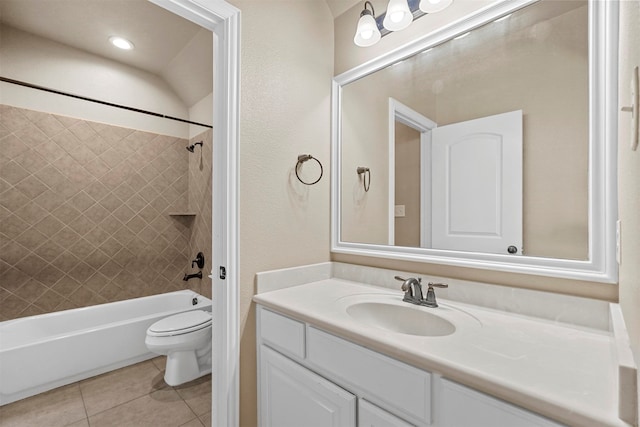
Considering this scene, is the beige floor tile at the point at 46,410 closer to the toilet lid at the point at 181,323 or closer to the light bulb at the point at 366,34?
the toilet lid at the point at 181,323

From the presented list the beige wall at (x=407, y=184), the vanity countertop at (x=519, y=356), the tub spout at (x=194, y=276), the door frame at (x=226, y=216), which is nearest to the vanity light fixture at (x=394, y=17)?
the beige wall at (x=407, y=184)

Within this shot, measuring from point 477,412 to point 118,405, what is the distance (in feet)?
6.88

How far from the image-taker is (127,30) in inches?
87.9

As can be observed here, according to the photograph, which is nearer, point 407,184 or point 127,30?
point 407,184

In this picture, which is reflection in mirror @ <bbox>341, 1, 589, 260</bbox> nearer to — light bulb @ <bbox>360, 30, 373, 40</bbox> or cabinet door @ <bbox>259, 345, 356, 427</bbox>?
light bulb @ <bbox>360, 30, 373, 40</bbox>

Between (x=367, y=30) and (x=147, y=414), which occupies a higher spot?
(x=367, y=30)

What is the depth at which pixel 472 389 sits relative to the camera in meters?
0.69

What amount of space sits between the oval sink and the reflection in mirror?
34 centimetres

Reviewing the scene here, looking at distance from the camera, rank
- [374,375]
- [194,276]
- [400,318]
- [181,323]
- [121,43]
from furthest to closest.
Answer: [194,276] < [121,43] < [181,323] < [400,318] < [374,375]

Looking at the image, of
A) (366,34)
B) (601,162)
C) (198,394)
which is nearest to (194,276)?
(198,394)

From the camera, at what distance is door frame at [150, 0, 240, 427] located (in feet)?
4.21

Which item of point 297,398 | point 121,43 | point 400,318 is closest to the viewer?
point 297,398

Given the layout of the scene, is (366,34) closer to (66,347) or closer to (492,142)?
(492,142)

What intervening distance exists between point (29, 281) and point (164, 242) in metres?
0.99
